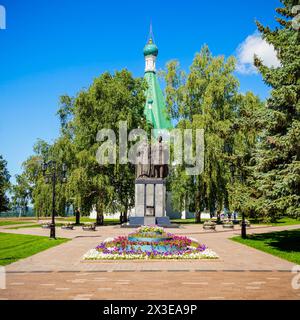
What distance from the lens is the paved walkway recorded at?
7582 mm

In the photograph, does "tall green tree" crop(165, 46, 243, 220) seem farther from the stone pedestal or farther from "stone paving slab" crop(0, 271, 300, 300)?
"stone paving slab" crop(0, 271, 300, 300)

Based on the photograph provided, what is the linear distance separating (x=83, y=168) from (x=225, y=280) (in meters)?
24.6

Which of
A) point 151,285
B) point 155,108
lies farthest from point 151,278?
point 155,108

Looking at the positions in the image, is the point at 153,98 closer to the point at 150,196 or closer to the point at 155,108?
the point at 155,108

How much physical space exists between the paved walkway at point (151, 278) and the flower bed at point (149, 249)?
2.17 feet

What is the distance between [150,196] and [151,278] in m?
19.8

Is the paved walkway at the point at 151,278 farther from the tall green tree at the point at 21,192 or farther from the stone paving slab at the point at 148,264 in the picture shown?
the tall green tree at the point at 21,192

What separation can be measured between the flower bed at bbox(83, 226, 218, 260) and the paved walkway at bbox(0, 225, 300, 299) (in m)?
0.66

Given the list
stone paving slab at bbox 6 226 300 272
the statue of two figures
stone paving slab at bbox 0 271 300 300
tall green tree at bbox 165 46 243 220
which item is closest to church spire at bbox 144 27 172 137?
tall green tree at bbox 165 46 243 220

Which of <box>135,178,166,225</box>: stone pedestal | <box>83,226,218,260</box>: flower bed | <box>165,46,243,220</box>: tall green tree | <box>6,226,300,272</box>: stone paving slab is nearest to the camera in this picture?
<box>6,226,300,272</box>: stone paving slab

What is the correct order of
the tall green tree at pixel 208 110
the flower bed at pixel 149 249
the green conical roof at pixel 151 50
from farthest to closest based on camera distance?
the green conical roof at pixel 151 50, the tall green tree at pixel 208 110, the flower bed at pixel 149 249

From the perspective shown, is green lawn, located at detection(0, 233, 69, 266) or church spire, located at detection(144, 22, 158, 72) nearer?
green lawn, located at detection(0, 233, 69, 266)

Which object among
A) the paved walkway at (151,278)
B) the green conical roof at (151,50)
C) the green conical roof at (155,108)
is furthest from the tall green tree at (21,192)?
the paved walkway at (151,278)

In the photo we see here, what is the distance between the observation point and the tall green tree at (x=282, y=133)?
1324cm
